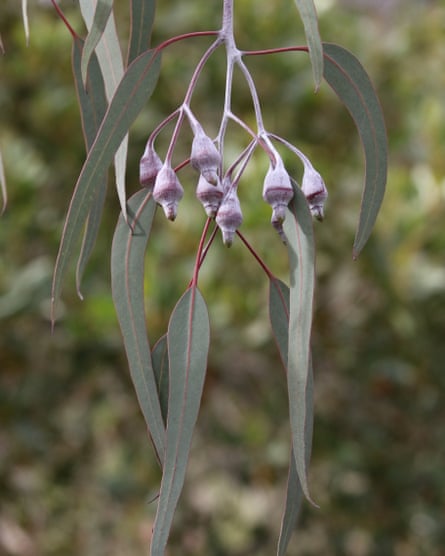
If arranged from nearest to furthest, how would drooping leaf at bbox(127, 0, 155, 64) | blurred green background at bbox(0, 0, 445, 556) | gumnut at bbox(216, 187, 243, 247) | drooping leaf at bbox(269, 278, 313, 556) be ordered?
gumnut at bbox(216, 187, 243, 247) < drooping leaf at bbox(269, 278, 313, 556) < drooping leaf at bbox(127, 0, 155, 64) < blurred green background at bbox(0, 0, 445, 556)

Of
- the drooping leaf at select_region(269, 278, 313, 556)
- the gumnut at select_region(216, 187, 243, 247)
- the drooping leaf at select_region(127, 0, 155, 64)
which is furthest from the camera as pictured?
the drooping leaf at select_region(127, 0, 155, 64)

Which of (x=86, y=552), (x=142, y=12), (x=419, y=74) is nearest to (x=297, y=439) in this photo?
(x=142, y=12)

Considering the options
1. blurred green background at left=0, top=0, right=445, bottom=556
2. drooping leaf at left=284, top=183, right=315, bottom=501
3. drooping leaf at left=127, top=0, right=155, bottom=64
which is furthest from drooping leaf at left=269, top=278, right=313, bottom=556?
blurred green background at left=0, top=0, right=445, bottom=556

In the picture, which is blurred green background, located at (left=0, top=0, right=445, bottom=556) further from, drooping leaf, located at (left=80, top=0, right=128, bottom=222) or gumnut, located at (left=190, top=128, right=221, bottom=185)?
gumnut, located at (left=190, top=128, right=221, bottom=185)

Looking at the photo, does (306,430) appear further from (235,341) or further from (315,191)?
(235,341)

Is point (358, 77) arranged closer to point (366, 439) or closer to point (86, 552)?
point (366, 439)

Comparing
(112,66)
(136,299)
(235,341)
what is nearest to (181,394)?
(136,299)

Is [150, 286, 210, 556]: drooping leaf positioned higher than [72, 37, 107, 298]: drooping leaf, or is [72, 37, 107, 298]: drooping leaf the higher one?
[72, 37, 107, 298]: drooping leaf
